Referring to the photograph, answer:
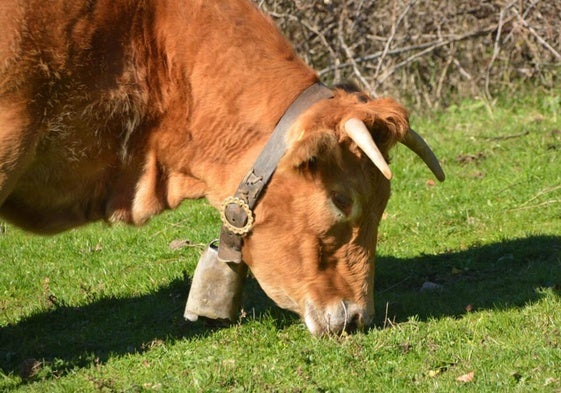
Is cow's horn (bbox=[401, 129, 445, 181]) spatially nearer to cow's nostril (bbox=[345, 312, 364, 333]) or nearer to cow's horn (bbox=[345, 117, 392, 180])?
cow's horn (bbox=[345, 117, 392, 180])

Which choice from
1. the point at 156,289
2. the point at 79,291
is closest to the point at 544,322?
the point at 156,289

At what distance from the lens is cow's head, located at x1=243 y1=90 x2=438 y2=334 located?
5805 millimetres

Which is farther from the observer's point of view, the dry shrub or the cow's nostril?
the dry shrub

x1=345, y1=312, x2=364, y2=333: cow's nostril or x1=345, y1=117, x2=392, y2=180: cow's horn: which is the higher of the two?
x1=345, y1=117, x2=392, y2=180: cow's horn

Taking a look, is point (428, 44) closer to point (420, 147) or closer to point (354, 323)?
point (420, 147)

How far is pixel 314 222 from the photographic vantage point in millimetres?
6059

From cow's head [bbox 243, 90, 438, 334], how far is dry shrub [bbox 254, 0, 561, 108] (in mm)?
6606

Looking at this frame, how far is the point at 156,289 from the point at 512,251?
2854mm

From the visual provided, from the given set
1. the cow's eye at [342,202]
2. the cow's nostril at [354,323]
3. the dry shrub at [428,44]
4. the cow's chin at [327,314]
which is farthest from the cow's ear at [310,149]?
the dry shrub at [428,44]

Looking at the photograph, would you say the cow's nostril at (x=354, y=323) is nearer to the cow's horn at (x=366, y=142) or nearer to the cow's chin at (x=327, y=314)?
the cow's chin at (x=327, y=314)

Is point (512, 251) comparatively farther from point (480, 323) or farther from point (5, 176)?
point (5, 176)

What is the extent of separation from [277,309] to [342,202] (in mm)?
1240

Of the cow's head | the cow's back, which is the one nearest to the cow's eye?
the cow's head

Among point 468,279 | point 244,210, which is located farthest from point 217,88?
point 468,279
